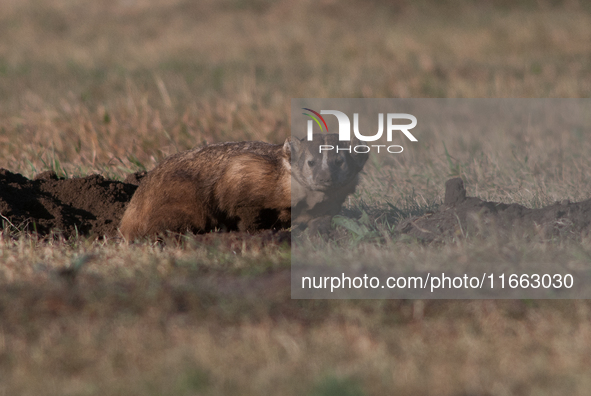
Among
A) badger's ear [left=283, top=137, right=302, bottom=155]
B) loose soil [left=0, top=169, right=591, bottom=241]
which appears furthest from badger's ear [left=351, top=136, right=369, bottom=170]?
loose soil [left=0, top=169, right=591, bottom=241]

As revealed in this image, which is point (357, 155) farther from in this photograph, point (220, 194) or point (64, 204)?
point (64, 204)

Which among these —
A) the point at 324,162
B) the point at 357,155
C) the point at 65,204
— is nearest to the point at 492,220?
the point at 357,155

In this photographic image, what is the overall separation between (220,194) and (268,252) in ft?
2.78

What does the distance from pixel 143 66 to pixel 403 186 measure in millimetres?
9093

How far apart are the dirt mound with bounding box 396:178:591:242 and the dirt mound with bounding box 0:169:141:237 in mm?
2273

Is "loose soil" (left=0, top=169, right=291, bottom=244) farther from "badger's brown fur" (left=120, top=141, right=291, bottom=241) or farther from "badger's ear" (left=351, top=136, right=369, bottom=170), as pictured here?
"badger's ear" (left=351, top=136, right=369, bottom=170)

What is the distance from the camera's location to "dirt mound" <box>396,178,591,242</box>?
422 cm

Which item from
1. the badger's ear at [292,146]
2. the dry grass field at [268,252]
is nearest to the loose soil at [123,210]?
the dry grass field at [268,252]

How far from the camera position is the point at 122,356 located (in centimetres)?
280

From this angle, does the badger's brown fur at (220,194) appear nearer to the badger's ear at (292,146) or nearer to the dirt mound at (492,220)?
the badger's ear at (292,146)

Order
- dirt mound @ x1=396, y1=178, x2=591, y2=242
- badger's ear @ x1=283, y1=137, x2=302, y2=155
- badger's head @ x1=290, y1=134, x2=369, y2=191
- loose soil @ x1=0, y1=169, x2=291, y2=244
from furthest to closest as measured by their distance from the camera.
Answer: loose soil @ x1=0, y1=169, x2=291, y2=244
badger's ear @ x1=283, y1=137, x2=302, y2=155
badger's head @ x1=290, y1=134, x2=369, y2=191
dirt mound @ x1=396, y1=178, x2=591, y2=242

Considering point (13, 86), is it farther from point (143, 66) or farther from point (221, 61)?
point (221, 61)

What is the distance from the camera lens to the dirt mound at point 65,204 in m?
5.16

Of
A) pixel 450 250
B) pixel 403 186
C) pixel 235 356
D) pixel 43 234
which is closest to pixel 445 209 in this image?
pixel 450 250
